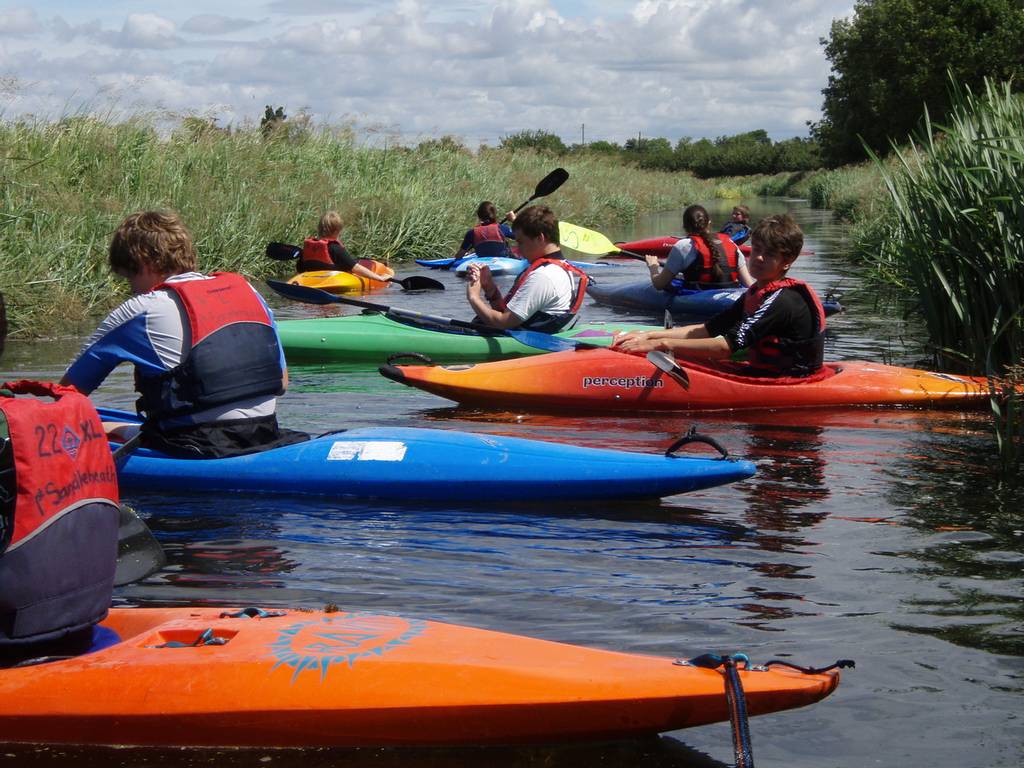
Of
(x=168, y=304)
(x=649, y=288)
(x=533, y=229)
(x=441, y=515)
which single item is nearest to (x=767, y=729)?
(x=441, y=515)

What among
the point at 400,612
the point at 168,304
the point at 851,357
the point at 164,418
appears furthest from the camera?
the point at 851,357

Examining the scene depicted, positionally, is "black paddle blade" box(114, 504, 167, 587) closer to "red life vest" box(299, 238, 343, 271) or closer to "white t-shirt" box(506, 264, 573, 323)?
"white t-shirt" box(506, 264, 573, 323)

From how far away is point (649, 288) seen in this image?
458 inches

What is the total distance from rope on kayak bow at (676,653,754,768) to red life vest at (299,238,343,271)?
31.7 ft

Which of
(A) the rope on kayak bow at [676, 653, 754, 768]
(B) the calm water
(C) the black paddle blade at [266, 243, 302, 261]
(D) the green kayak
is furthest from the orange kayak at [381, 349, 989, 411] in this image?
(C) the black paddle blade at [266, 243, 302, 261]

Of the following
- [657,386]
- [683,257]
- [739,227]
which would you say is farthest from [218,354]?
[739,227]

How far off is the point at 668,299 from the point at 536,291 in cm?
365

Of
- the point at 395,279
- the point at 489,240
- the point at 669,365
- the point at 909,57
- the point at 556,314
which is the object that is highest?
the point at 909,57

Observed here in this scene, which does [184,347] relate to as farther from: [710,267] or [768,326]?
[710,267]

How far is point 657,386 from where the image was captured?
22.1ft

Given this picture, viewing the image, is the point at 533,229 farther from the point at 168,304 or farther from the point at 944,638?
the point at 944,638

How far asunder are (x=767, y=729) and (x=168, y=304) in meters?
2.56

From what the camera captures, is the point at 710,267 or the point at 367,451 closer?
the point at 367,451

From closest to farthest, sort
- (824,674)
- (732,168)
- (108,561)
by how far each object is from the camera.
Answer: (824,674), (108,561), (732,168)
